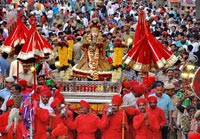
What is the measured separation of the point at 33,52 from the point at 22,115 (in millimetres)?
1390

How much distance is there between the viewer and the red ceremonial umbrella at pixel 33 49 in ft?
49.8

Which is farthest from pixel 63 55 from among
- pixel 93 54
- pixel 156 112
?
pixel 156 112

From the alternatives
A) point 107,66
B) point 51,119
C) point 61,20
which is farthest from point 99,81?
point 61,20

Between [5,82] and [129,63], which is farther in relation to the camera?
[5,82]

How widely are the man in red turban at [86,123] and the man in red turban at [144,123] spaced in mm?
565

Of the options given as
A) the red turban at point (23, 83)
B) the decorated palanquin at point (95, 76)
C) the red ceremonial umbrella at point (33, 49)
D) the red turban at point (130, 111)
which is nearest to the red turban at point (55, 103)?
the red ceremonial umbrella at point (33, 49)

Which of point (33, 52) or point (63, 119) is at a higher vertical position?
point (33, 52)

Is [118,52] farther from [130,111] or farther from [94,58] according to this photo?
[130,111]

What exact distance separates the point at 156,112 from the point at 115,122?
779mm

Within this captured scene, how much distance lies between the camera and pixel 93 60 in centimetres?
1752

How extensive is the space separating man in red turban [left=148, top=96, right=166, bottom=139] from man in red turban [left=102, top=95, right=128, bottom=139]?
20.1 inches

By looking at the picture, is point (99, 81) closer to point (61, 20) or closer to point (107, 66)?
point (107, 66)

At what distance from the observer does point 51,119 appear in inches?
568

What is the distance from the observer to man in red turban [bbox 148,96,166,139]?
1462cm
